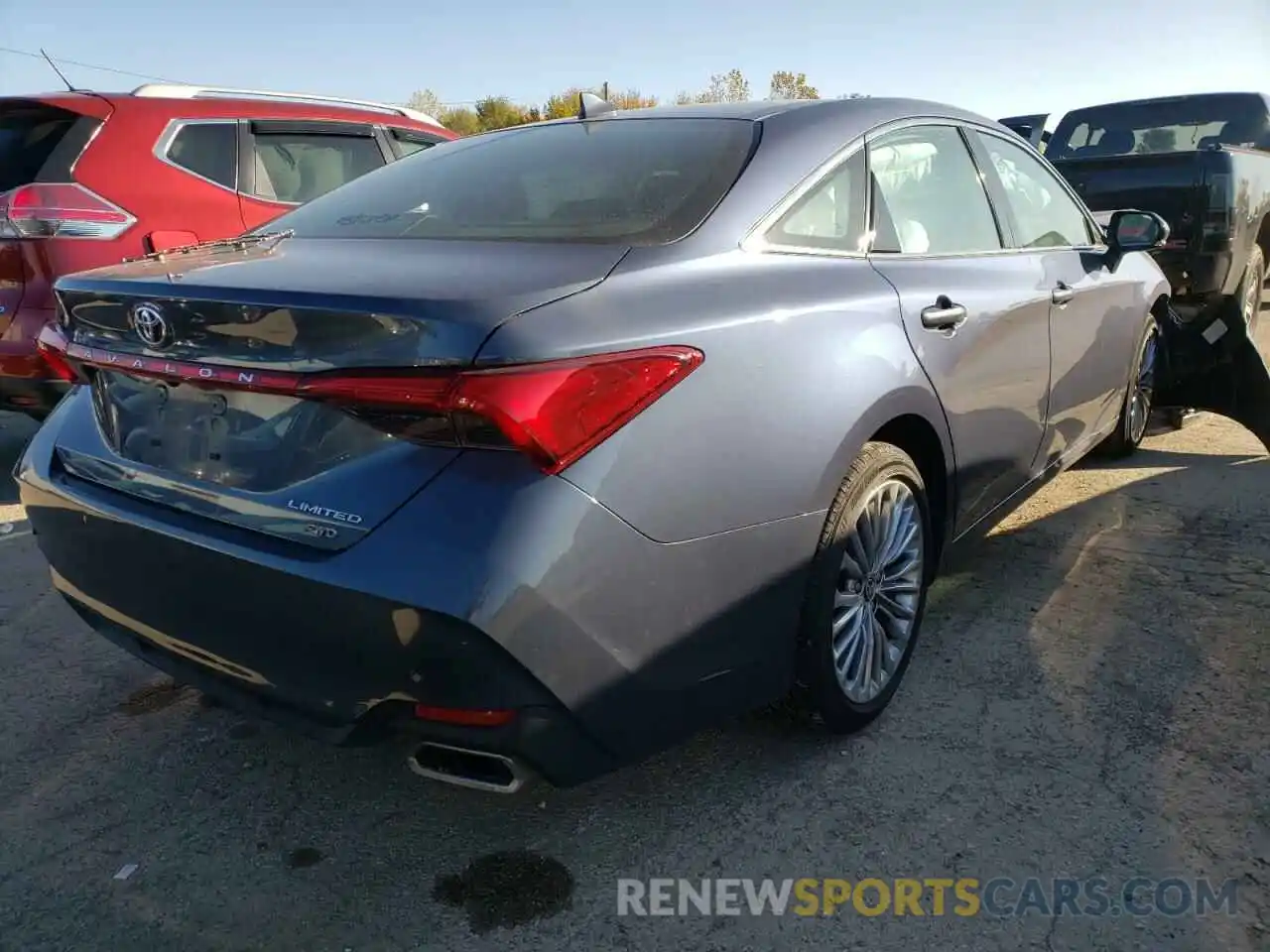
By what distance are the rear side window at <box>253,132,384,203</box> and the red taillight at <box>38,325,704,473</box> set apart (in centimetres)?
383

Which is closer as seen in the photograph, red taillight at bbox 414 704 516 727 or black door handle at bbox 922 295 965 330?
red taillight at bbox 414 704 516 727

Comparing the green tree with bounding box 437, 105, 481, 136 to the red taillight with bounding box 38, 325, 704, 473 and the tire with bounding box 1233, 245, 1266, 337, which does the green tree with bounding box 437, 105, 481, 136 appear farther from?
the red taillight with bounding box 38, 325, 704, 473

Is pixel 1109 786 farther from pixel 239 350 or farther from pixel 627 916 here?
pixel 239 350

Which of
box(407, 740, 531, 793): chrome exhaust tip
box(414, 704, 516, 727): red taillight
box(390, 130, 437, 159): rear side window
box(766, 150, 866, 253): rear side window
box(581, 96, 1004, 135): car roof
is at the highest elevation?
box(581, 96, 1004, 135): car roof

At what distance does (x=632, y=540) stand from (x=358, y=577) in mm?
471

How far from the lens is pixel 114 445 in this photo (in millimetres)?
2172

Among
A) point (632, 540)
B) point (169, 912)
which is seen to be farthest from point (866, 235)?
point (169, 912)

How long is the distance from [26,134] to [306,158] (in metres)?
1.44

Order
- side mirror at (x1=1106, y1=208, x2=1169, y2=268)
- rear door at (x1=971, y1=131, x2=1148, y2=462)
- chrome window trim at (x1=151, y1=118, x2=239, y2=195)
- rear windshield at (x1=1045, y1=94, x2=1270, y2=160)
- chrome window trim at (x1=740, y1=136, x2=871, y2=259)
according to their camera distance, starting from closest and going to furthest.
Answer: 1. chrome window trim at (x1=740, y1=136, x2=871, y2=259)
2. rear door at (x1=971, y1=131, x2=1148, y2=462)
3. side mirror at (x1=1106, y1=208, x2=1169, y2=268)
4. chrome window trim at (x1=151, y1=118, x2=239, y2=195)
5. rear windshield at (x1=1045, y1=94, x2=1270, y2=160)

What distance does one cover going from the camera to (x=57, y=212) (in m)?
4.45

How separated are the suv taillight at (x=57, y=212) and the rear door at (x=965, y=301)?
11.7 ft

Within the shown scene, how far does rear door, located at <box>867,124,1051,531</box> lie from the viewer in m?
2.69

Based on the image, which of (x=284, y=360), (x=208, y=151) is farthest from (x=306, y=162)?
(x=284, y=360)

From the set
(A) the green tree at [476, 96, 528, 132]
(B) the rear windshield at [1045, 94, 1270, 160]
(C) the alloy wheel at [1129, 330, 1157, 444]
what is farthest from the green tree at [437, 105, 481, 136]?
(C) the alloy wheel at [1129, 330, 1157, 444]
